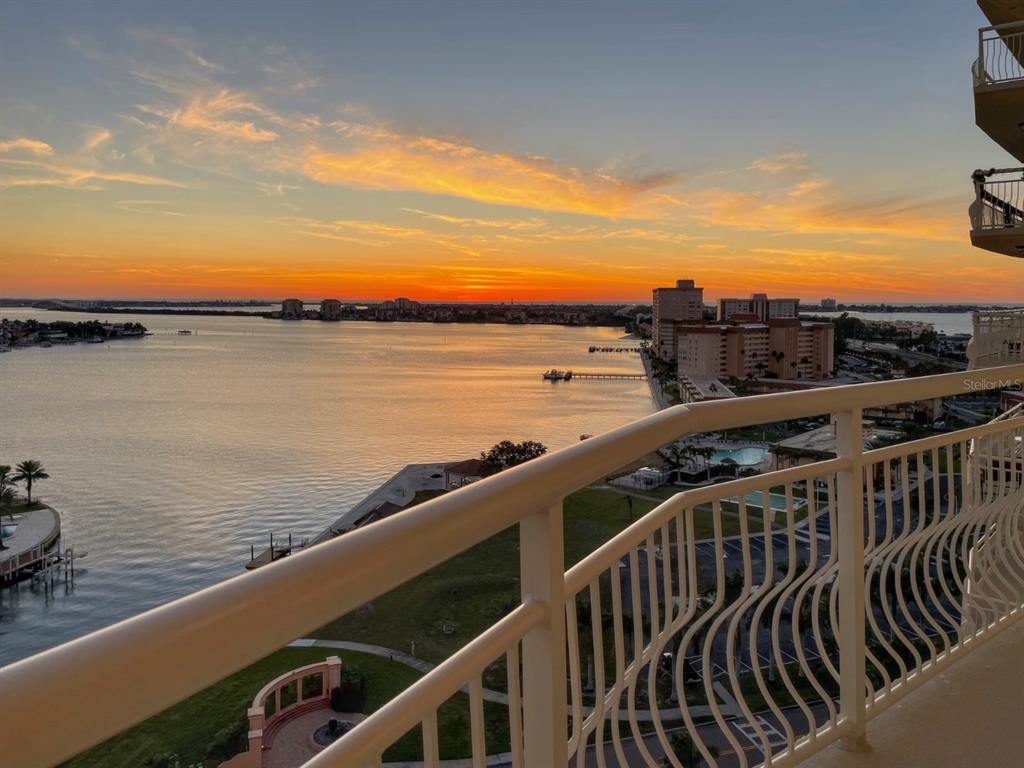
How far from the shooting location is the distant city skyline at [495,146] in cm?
1675

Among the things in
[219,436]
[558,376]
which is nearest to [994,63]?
[219,436]

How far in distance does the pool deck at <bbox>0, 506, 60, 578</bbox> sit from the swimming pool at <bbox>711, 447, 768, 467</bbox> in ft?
98.0

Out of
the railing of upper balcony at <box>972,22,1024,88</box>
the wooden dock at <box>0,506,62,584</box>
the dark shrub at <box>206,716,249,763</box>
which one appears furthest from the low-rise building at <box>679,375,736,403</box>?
the railing of upper balcony at <box>972,22,1024,88</box>

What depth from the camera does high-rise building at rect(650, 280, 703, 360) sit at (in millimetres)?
70938

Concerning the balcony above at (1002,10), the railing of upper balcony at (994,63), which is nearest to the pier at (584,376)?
the balcony above at (1002,10)

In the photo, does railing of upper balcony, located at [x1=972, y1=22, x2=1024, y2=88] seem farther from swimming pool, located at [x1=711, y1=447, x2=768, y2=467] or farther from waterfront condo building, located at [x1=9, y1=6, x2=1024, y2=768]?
swimming pool, located at [x1=711, y1=447, x2=768, y2=467]

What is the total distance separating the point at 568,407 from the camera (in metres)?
49.6

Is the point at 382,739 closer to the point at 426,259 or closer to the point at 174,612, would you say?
the point at 174,612

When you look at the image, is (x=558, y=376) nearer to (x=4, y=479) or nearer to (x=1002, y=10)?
(x=4, y=479)

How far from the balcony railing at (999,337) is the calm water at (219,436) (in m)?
7.18

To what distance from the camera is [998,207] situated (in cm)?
617

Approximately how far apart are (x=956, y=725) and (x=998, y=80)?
5.51 meters

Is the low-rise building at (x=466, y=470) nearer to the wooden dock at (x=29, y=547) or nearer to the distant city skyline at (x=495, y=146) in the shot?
the distant city skyline at (x=495, y=146)

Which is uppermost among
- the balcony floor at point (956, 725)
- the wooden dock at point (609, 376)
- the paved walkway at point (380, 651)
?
the balcony floor at point (956, 725)
